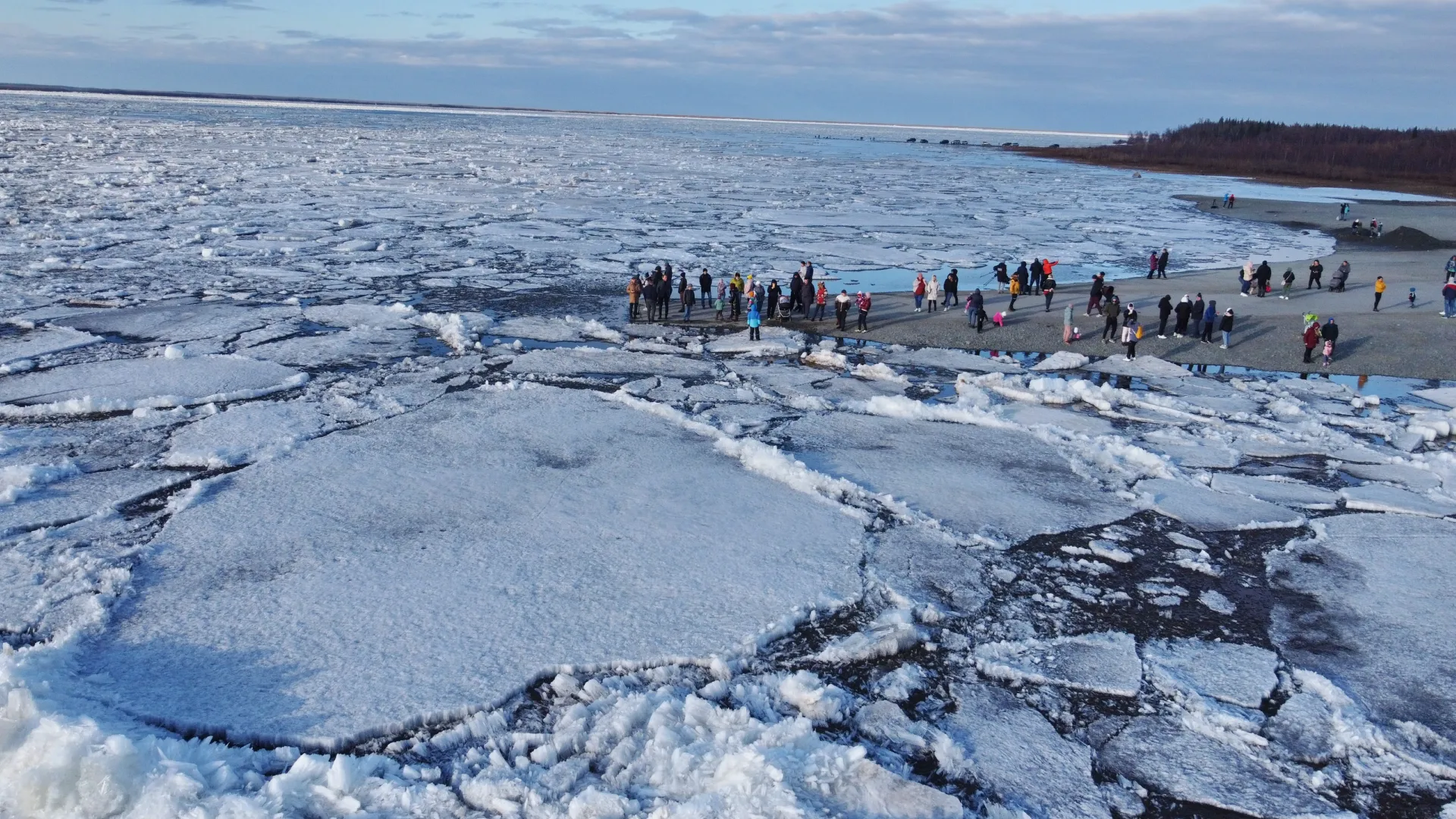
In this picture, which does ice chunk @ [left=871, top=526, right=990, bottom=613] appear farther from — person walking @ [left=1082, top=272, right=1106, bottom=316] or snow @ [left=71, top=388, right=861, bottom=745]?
person walking @ [left=1082, top=272, right=1106, bottom=316]

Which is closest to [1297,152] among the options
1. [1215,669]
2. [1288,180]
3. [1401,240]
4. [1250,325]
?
[1288,180]

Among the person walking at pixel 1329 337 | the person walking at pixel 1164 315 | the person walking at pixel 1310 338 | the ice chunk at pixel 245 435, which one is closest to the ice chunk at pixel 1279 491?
the person walking at pixel 1310 338

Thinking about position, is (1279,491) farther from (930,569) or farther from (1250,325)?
(1250,325)

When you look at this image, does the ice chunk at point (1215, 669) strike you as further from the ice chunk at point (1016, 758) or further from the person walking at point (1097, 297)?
the person walking at point (1097, 297)

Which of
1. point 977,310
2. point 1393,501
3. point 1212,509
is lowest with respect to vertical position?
point 1212,509

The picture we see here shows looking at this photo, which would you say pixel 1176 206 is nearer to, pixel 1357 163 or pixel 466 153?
pixel 1357 163

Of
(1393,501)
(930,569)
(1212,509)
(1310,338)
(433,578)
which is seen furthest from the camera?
(1310,338)

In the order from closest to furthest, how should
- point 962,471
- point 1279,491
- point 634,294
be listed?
point 1279,491 → point 962,471 → point 634,294
